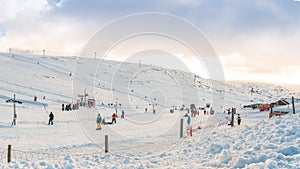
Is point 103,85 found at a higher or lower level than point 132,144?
higher

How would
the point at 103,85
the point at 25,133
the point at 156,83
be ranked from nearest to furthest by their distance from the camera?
the point at 25,133
the point at 103,85
the point at 156,83

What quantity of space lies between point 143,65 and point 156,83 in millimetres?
64589

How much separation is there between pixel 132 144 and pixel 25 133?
32.8ft

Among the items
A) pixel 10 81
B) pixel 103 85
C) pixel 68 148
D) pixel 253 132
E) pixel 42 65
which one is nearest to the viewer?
pixel 253 132

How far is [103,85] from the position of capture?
103m

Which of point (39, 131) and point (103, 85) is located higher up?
point (103, 85)

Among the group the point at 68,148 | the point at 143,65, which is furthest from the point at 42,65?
the point at 68,148

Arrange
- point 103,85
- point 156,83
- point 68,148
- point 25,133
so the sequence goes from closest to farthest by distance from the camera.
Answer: point 68,148, point 25,133, point 103,85, point 156,83

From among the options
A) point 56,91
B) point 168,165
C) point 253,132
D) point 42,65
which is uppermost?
point 42,65

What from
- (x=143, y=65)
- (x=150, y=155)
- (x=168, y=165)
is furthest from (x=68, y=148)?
(x=143, y=65)

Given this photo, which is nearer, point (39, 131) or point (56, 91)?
point (39, 131)

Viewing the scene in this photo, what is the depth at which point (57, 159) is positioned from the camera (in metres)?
13.5

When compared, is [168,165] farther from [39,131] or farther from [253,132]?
[39,131]

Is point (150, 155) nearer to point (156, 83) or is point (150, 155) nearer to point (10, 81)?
point (10, 81)
